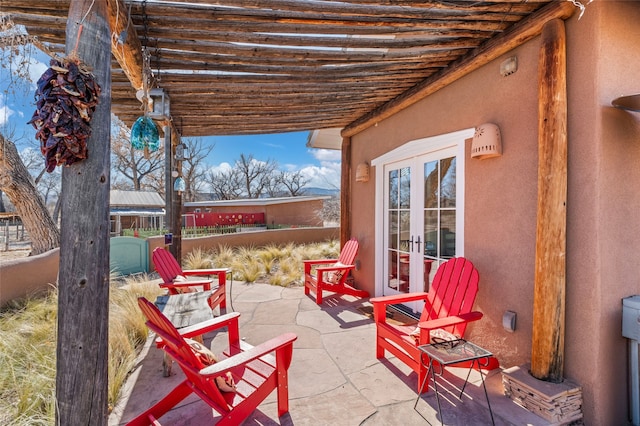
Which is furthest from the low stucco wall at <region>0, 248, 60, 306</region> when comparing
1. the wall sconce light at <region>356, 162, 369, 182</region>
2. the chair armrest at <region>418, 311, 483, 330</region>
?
the chair armrest at <region>418, 311, 483, 330</region>

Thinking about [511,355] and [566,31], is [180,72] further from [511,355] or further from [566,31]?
[511,355]

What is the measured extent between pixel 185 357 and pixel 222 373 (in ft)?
0.87

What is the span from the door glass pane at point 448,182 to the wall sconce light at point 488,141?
0.58 meters

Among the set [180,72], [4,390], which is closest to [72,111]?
[180,72]

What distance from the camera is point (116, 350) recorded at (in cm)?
283

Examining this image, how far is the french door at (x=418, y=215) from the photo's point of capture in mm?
3359

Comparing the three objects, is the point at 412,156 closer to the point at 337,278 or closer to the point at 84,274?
the point at 337,278

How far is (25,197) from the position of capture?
586 centimetres

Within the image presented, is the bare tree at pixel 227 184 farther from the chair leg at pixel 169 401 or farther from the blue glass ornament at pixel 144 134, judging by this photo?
the chair leg at pixel 169 401

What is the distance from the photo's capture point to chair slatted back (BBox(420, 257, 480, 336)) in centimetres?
261

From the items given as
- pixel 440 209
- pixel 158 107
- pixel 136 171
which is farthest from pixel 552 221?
pixel 136 171

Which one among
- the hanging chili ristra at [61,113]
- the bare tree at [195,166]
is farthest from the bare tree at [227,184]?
the hanging chili ristra at [61,113]

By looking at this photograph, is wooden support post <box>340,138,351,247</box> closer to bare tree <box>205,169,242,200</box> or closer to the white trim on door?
the white trim on door

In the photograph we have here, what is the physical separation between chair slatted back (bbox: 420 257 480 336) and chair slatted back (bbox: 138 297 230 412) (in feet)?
6.20
